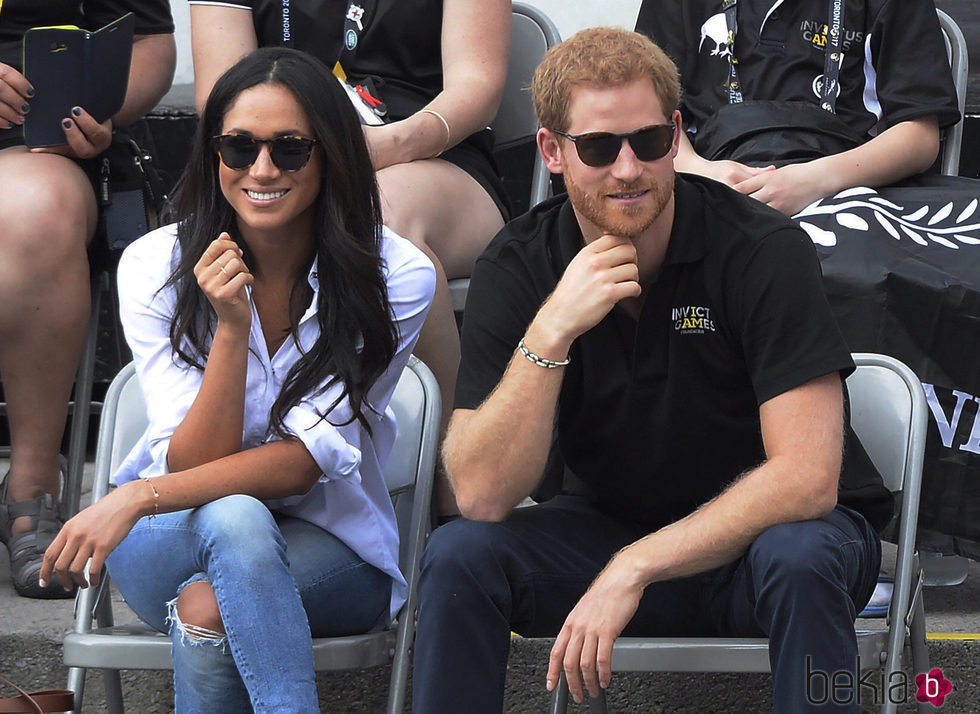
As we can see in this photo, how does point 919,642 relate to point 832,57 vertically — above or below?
below

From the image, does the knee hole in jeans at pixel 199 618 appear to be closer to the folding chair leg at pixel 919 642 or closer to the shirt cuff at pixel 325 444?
the shirt cuff at pixel 325 444

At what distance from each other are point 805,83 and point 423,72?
0.95 metres

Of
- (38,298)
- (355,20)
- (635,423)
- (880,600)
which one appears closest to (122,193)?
(38,298)

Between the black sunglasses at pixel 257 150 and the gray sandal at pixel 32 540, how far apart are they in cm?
100

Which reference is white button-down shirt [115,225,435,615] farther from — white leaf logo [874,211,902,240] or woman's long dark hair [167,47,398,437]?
white leaf logo [874,211,902,240]

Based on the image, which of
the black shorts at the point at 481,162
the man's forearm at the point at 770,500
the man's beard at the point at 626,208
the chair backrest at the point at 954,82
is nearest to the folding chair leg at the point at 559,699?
the man's forearm at the point at 770,500

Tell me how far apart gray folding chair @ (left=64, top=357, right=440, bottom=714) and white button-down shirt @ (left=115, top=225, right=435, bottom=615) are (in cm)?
5

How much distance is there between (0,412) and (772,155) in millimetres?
2125

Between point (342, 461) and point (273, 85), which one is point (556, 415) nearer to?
point (342, 461)

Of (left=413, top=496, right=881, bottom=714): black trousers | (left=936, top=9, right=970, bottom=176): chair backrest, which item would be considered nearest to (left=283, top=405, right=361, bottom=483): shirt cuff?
(left=413, top=496, right=881, bottom=714): black trousers

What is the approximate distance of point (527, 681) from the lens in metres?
2.71

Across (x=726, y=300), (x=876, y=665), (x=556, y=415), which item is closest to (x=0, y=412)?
(x=556, y=415)

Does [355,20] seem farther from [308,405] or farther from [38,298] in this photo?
[308,405]

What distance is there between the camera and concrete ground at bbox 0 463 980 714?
2686 millimetres
